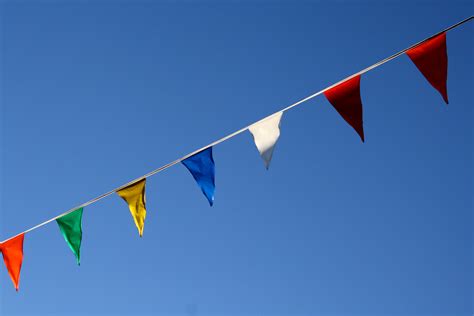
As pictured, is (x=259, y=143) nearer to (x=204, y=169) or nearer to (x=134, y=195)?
(x=204, y=169)

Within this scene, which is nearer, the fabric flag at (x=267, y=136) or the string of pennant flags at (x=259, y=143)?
the string of pennant flags at (x=259, y=143)

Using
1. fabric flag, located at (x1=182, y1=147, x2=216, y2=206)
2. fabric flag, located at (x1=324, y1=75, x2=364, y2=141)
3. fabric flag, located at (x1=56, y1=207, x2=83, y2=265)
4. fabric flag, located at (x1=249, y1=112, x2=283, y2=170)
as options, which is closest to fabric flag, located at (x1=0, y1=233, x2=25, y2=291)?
fabric flag, located at (x1=56, y1=207, x2=83, y2=265)

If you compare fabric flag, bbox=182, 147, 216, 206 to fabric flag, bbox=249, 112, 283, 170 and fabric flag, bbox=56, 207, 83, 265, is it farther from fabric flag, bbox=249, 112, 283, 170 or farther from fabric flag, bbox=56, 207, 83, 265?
fabric flag, bbox=56, 207, 83, 265

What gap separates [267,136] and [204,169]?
0.67 meters

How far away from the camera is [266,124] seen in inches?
219

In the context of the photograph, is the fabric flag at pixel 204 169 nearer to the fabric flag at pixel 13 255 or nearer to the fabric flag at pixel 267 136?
→ the fabric flag at pixel 267 136

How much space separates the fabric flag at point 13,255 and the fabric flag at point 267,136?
9.09ft

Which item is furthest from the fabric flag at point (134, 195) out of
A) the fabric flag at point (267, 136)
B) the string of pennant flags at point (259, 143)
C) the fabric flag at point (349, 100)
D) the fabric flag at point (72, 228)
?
the fabric flag at point (349, 100)

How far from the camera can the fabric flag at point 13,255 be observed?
712 centimetres

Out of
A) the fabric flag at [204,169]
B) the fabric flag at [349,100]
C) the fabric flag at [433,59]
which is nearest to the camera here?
the fabric flag at [433,59]

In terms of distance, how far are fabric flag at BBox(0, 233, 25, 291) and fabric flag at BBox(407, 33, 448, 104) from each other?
4.05 meters

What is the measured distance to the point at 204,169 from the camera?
5945mm

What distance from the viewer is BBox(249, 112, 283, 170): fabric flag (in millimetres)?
5523

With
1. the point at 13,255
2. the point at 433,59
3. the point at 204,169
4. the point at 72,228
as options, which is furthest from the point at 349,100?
the point at 13,255
